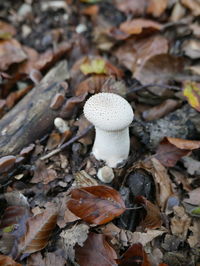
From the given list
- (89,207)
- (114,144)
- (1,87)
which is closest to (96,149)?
(114,144)

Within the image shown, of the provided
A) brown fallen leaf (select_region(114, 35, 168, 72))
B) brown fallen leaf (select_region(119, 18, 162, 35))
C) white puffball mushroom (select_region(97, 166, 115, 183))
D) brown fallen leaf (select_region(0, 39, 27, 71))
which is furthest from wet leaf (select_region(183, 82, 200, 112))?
brown fallen leaf (select_region(0, 39, 27, 71))

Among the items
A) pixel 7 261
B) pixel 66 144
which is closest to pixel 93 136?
pixel 66 144

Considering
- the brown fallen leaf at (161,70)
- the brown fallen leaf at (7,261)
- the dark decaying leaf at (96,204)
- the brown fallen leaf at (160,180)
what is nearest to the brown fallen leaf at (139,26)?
the brown fallen leaf at (161,70)

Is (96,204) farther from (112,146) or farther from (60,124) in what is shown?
(60,124)

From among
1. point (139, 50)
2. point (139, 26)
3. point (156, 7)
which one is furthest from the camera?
point (156, 7)

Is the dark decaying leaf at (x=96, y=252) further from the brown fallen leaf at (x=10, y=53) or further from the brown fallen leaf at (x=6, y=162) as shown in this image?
the brown fallen leaf at (x=10, y=53)

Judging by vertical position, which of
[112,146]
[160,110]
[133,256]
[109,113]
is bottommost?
[133,256]

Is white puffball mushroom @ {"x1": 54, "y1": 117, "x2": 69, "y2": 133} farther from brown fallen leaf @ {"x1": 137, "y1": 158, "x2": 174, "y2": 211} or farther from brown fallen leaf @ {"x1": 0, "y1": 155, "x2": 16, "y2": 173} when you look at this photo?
brown fallen leaf @ {"x1": 137, "y1": 158, "x2": 174, "y2": 211}
